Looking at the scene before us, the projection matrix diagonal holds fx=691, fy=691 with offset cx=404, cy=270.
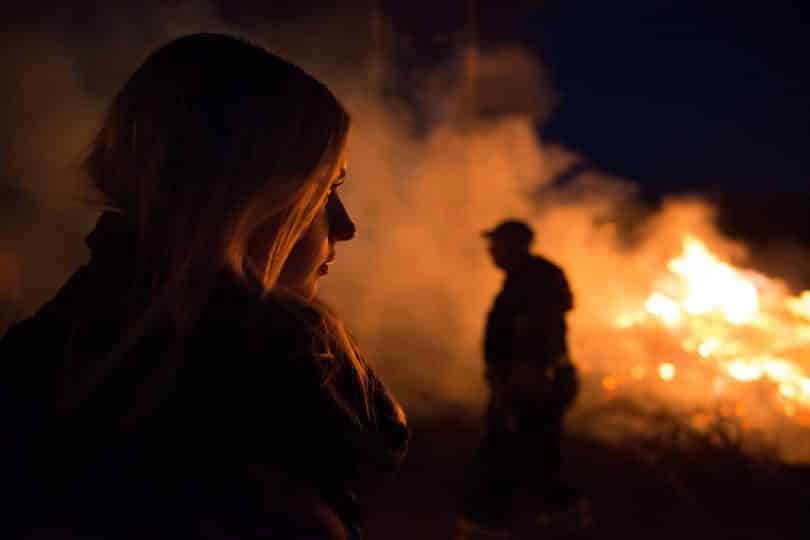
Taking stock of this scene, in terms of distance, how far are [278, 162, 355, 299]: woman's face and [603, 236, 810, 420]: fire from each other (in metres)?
7.36

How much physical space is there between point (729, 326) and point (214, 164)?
327 inches

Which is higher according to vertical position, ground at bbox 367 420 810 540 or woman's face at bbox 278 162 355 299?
woman's face at bbox 278 162 355 299

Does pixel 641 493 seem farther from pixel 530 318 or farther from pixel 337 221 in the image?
pixel 337 221

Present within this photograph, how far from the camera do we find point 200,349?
Result: 73 cm

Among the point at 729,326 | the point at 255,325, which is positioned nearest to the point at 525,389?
the point at 255,325

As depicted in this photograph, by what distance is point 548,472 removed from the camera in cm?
447

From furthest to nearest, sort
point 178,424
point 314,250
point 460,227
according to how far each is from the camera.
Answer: point 460,227, point 314,250, point 178,424

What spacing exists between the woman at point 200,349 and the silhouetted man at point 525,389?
357 centimetres

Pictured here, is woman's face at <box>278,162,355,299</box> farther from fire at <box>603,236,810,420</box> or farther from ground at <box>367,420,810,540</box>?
fire at <box>603,236,810,420</box>

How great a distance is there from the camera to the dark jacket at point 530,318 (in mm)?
4348

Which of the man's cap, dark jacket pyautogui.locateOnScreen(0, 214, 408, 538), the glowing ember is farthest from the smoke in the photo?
dark jacket pyautogui.locateOnScreen(0, 214, 408, 538)

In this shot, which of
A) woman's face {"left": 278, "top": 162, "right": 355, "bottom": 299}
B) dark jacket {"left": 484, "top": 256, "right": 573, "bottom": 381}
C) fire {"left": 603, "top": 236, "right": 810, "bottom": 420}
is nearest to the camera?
woman's face {"left": 278, "top": 162, "right": 355, "bottom": 299}

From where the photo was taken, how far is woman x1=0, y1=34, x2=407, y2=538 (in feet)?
2.32

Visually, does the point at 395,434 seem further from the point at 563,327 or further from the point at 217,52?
the point at 563,327
